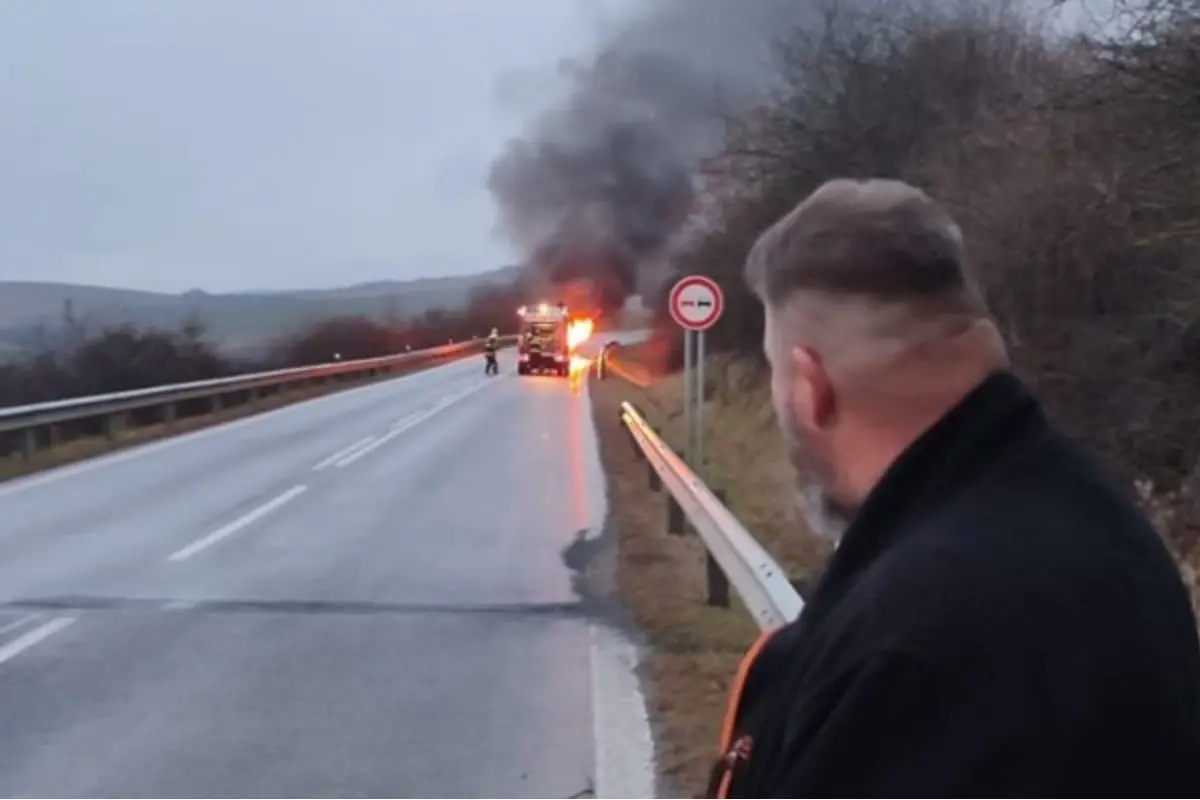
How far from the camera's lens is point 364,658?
8148mm

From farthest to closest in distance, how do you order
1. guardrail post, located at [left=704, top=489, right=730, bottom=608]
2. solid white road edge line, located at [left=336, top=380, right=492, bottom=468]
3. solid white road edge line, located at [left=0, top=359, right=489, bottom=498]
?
solid white road edge line, located at [left=336, top=380, right=492, bottom=468]
solid white road edge line, located at [left=0, top=359, right=489, bottom=498]
guardrail post, located at [left=704, top=489, right=730, bottom=608]

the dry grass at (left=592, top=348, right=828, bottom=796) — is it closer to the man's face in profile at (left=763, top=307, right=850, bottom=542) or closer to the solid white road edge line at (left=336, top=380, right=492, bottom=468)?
the man's face in profile at (left=763, top=307, right=850, bottom=542)

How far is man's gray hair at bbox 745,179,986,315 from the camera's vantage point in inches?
71.4

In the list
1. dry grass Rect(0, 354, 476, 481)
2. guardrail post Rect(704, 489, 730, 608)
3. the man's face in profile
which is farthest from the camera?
dry grass Rect(0, 354, 476, 481)

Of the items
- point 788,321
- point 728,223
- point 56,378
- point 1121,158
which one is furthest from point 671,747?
point 56,378

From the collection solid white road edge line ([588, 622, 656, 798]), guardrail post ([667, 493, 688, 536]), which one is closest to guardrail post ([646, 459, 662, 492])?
guardrail post ([667, 493, 688, 536])

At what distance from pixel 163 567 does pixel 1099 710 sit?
33.5ft

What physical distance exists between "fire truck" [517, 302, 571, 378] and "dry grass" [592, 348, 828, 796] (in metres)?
26.2

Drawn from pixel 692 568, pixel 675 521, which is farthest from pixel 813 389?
pixel 675 521

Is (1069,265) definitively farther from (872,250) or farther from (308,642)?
(872,250)

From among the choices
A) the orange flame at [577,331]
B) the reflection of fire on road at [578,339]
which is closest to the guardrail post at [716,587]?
the reflection of fire on road at [578,339]

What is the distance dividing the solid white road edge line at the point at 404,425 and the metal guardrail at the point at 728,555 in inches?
291

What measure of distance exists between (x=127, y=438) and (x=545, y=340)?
2810 centimetres

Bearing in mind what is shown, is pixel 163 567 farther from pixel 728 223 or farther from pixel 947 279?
pixel 728 223
